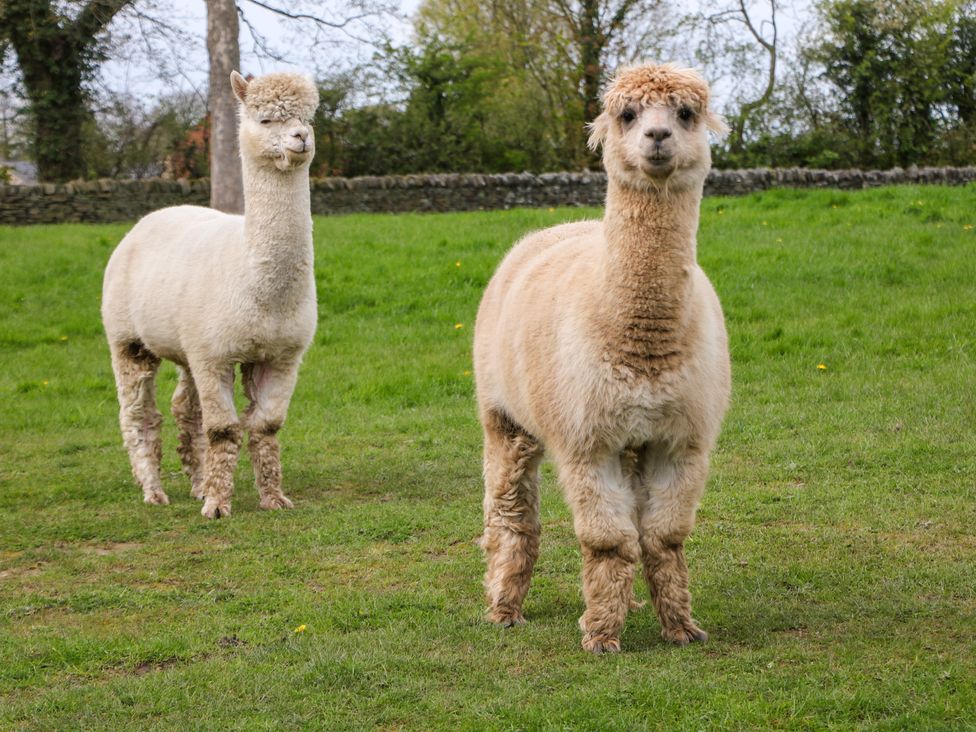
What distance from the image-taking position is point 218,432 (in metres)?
7.64

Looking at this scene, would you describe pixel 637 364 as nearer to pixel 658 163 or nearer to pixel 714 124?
pixel 658 163

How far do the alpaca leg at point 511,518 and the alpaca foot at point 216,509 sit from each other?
2.68 meters

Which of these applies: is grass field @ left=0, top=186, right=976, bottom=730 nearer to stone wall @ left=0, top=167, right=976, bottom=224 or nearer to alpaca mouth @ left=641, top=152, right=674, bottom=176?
alpaca mouth @ left=641, top=152, right=674, bottom=176

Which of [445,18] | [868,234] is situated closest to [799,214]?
[868,234]

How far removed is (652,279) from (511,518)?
137cm

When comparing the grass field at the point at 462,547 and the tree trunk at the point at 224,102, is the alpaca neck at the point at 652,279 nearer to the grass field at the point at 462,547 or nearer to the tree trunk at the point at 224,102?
the grass field at the point at 462,547

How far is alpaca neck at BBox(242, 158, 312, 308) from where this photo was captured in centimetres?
739

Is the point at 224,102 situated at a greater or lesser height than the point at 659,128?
greater

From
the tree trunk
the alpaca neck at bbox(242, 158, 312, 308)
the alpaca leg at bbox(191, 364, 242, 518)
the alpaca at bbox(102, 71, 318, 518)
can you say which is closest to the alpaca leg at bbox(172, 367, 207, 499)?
the alpaca at bbox(102, 71, 318, 518)

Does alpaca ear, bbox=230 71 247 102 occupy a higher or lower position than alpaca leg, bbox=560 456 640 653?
higher

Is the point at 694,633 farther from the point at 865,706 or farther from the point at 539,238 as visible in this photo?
the point at 539,238

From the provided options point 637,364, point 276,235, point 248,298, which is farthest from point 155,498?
A: point 637,364

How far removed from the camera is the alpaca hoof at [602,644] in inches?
182

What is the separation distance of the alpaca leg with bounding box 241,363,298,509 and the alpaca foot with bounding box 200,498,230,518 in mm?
251
